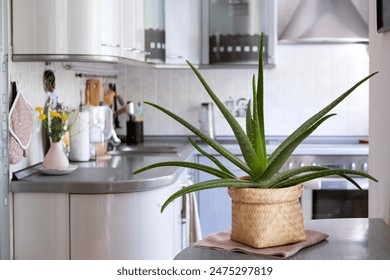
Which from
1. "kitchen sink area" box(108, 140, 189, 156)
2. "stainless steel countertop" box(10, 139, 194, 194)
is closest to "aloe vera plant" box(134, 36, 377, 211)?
"stainless steel countertop" box(10, 139, 194, 194)

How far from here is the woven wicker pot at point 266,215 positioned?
150cm

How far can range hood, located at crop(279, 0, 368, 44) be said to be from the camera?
4891 millimetres

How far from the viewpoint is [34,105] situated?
11.4 ft

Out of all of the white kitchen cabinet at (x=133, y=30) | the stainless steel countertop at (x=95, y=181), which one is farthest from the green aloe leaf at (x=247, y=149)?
the white kitchen cabinet at (x=133, y=30)

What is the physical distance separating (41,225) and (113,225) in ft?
0.96

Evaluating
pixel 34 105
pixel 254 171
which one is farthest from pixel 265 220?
pixel 34 105

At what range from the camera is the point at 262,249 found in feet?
4.91

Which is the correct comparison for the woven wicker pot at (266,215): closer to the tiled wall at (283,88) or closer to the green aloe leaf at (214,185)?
the green aloe leaf at (214,185)

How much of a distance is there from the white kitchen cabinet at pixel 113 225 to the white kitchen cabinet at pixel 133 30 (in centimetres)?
82

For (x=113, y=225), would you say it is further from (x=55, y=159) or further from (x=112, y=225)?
(x=55, y=159)

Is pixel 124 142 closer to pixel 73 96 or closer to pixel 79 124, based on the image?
pixel 73 96


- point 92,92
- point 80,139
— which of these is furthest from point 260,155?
point 92,92
